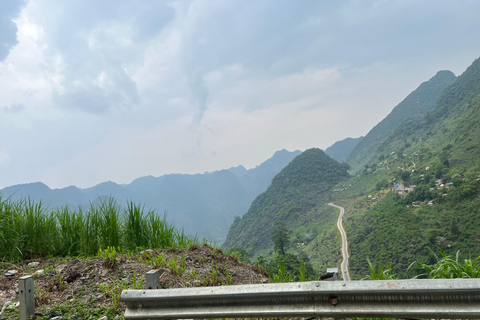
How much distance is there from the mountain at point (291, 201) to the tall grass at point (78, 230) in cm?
7030

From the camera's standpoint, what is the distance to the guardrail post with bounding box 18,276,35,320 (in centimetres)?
261

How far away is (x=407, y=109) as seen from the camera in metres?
152

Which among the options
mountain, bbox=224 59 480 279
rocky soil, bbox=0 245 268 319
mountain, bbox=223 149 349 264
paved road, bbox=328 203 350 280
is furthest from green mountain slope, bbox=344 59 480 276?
rocky soil, bbox=0 245 268 319

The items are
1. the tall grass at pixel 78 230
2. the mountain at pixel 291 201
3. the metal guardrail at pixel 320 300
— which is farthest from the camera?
the mountain at pixel 291 201

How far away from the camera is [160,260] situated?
371cm

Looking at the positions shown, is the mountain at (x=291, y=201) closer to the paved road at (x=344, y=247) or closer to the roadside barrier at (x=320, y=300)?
the paved road at (x=344, y=247)

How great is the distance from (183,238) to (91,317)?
2611 millimetres

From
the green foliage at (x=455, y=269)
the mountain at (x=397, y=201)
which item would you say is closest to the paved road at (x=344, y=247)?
the mountain at (x=397, y=201)

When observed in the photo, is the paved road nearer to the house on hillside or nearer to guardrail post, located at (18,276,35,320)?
the house on hillside

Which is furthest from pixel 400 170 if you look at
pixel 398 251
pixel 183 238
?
pixel 183 238

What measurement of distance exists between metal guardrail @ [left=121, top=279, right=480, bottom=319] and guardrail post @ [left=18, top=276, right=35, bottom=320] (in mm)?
1210

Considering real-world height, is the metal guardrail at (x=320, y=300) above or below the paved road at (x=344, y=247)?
above

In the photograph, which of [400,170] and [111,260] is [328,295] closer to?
[111,260]

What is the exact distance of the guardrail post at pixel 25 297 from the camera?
2607mm
